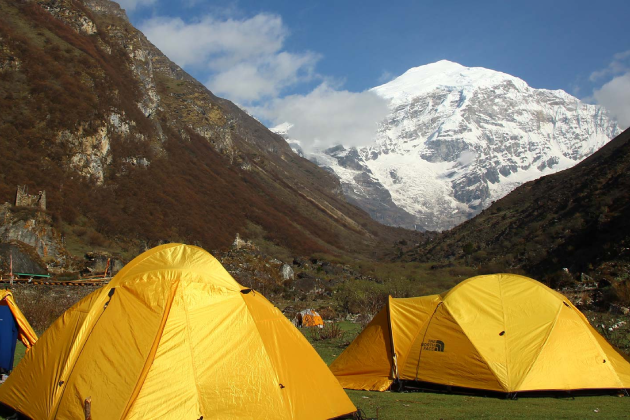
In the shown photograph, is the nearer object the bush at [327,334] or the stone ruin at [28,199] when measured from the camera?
the bush at [327,334]

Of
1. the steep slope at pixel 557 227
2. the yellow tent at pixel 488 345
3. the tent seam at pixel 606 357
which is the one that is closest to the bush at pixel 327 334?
the yellow tent at pixel 488 345

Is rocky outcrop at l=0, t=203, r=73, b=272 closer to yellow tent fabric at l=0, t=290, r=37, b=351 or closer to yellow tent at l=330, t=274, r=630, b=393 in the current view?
yellow tent fabric at l=0, t=290, r=37, b=351

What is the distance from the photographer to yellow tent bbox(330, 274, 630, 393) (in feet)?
30.0

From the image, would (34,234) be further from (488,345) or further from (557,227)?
(557,227)

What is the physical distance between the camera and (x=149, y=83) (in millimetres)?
79875

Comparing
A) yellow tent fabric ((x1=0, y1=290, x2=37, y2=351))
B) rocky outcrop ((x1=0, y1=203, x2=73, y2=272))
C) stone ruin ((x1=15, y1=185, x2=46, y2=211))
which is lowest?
yellow tent fabric ((x1=0, y1=290, x2=37, y2=351))

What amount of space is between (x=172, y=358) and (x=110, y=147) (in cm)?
5354

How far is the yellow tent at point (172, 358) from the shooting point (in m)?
6.63

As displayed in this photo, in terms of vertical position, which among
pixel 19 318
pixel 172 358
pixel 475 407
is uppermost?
pixel 19 318

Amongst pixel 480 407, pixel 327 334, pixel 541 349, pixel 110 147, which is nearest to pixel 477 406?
pixel 480 407

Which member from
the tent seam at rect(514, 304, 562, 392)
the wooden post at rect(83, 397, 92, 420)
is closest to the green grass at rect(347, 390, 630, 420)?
the tent seam at rect(514, 304, 562, 392)

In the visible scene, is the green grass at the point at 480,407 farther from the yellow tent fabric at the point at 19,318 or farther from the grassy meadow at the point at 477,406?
the yellow tent fabric at the point at 19,318

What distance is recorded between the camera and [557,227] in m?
41.7

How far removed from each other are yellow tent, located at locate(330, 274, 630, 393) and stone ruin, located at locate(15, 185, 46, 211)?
3344 centimetres
